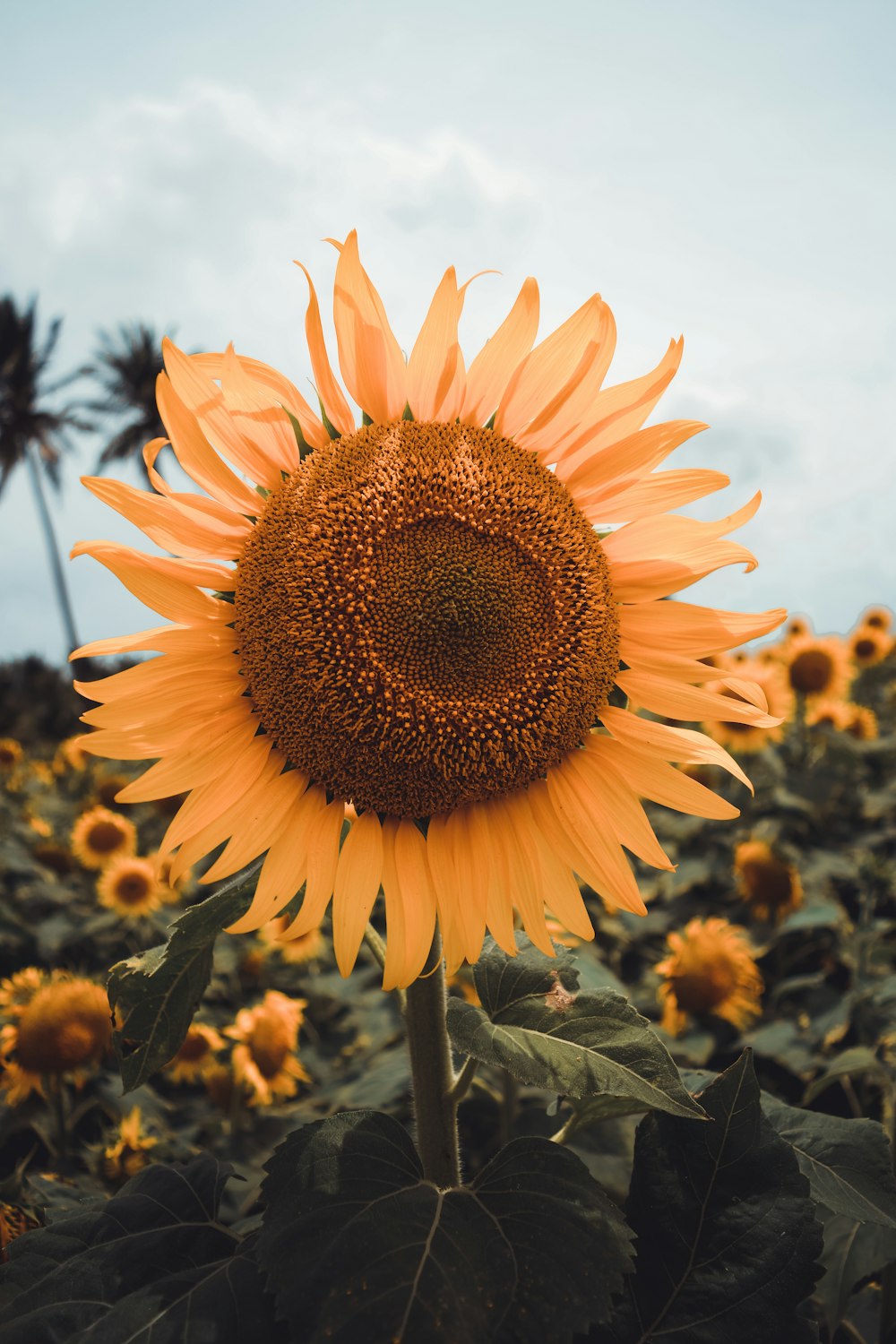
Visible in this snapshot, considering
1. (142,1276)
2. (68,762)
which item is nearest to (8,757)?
(68,762)

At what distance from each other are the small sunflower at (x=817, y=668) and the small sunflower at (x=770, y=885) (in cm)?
250

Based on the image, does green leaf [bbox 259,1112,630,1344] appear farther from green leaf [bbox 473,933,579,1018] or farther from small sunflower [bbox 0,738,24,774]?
small sunflower [bbox 0,738,24,774]

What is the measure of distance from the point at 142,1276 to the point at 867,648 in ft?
24.8

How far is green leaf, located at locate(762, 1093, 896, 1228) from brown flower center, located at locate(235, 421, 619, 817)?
2.92 ft

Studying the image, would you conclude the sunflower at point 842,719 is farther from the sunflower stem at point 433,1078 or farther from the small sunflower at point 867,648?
the sunflower stem at point 433,1078

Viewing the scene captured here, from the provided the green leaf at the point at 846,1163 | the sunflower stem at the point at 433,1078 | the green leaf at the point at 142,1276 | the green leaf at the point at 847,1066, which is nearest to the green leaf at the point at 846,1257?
the green leaf at the point at 846,1163

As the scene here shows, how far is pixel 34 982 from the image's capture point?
12.3 ft

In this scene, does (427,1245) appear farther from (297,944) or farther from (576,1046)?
(297,944)

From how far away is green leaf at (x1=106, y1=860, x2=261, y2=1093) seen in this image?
1562 mm

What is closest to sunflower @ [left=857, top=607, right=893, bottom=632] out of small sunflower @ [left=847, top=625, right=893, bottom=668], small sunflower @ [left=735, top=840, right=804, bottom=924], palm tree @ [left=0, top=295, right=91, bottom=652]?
small sunflower @ [left=847, top=625, right=893, bottom=668]

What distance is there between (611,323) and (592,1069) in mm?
1267

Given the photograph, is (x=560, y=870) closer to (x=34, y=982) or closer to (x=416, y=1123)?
(x=416, y=1123)

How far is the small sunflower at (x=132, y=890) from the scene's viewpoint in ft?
16.1

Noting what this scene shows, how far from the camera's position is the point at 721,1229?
1.47 metres
